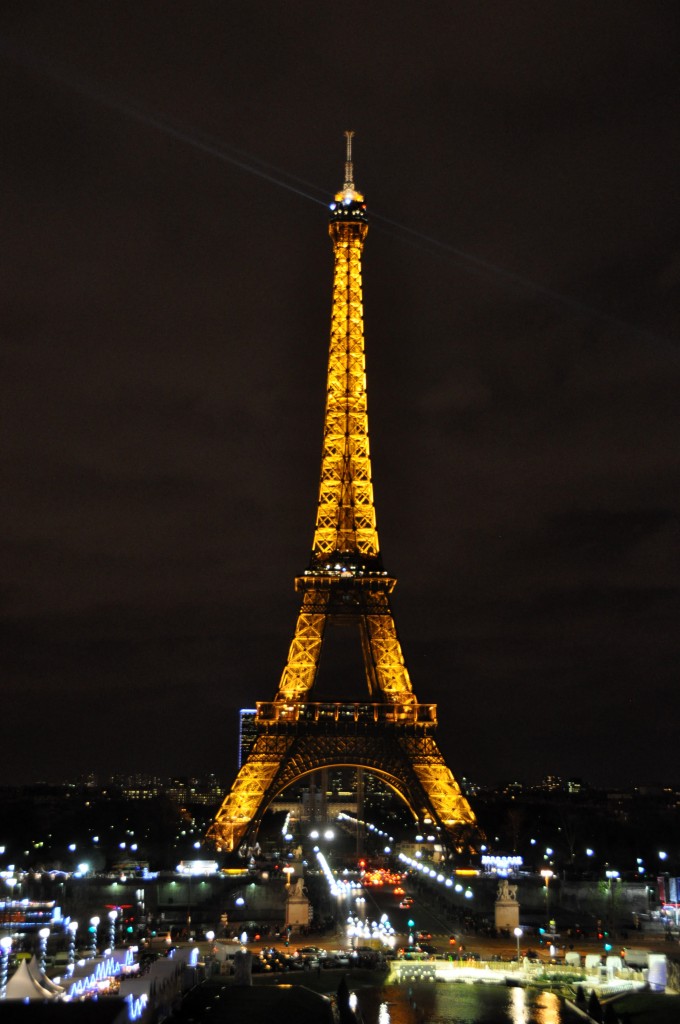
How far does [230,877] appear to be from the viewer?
262ft

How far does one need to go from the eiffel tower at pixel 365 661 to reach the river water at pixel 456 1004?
121 ft

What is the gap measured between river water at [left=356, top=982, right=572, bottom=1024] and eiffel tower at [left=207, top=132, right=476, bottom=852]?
36769 millimetres

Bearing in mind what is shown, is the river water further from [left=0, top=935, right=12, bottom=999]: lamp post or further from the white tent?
[left=0, top=935, right=12, bottom=999]: lamp post

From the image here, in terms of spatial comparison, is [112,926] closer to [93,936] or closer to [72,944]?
[93,936]

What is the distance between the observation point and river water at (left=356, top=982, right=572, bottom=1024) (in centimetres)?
4328

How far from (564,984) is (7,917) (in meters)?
34.3

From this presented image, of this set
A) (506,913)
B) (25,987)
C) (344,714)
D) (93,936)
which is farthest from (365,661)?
Result: (25,987)

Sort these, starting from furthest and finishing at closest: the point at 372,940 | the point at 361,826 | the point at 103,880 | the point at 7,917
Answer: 1. the point at 361,826
2. the point at 103,880
3. the point at 7,917
4. the point at 372,940

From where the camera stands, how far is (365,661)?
98.5 m

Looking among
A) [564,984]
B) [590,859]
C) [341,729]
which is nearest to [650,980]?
[564,984]

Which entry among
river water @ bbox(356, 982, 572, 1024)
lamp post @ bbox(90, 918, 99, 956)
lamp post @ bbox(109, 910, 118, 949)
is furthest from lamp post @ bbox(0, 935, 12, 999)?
river water @ bbox(356, 982, 572, 1024)

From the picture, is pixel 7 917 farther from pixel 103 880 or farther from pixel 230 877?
pixel 230 877

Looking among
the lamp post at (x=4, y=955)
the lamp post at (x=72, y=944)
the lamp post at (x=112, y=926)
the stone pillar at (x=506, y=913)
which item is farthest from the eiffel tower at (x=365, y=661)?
the lamp post at (x=4, y=955)

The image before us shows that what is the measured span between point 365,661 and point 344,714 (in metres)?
7.09
